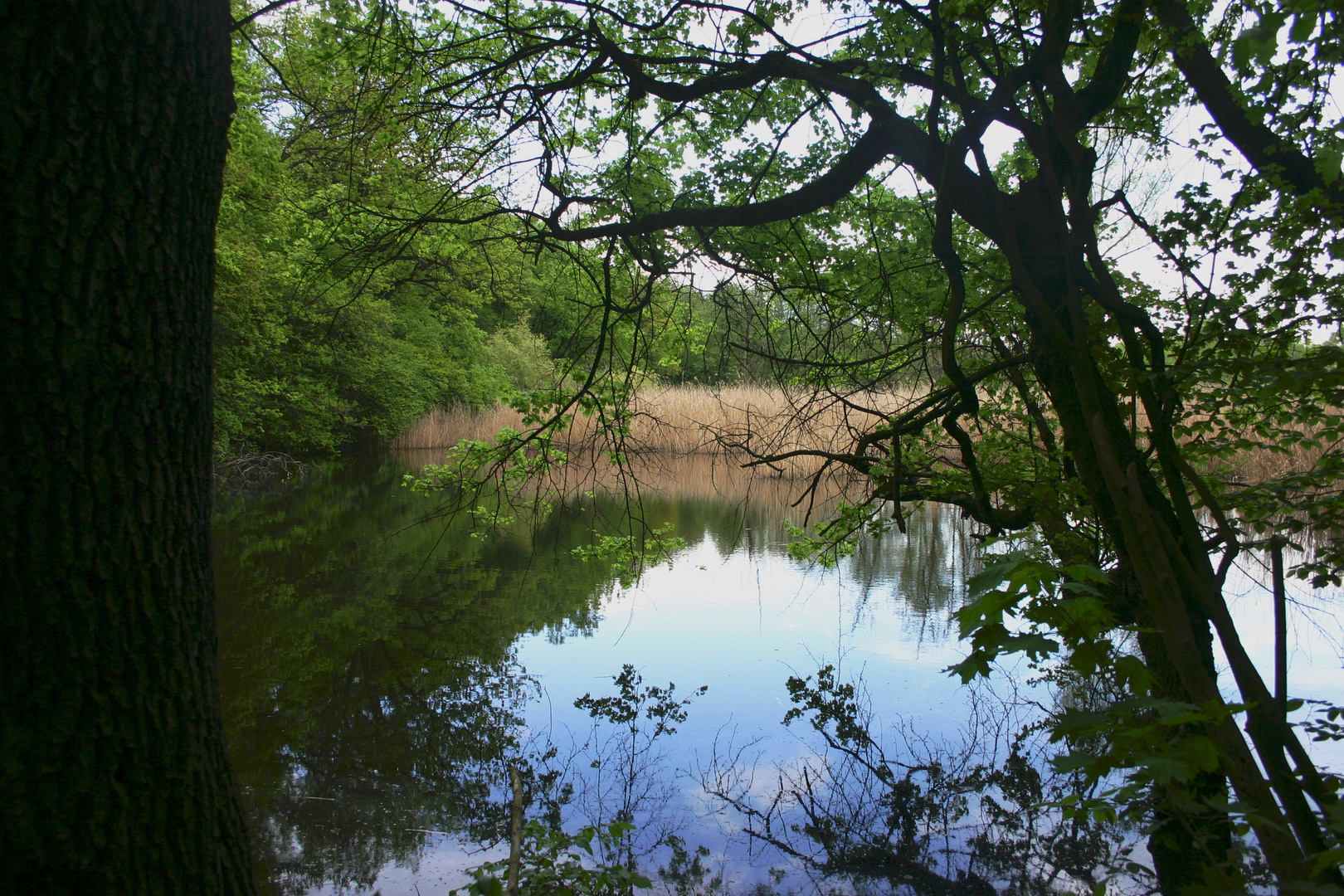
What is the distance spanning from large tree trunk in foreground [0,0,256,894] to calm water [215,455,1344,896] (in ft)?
7.93

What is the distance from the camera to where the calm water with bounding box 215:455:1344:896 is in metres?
3.96

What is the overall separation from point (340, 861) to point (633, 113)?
3.93 m

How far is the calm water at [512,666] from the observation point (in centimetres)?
396

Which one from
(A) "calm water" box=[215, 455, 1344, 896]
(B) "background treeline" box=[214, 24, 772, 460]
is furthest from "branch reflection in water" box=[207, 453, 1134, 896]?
(B) "background treeline" box=[214, 24, 772, 460]

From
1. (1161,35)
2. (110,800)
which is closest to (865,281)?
(1161,35)

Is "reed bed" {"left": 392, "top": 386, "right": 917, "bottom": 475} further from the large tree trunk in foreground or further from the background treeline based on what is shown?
the large tree trunk in foreground

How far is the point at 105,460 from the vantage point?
1350 mm

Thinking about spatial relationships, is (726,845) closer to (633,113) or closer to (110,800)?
(110,800)

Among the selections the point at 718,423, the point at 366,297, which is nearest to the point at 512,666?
the point at 718,423

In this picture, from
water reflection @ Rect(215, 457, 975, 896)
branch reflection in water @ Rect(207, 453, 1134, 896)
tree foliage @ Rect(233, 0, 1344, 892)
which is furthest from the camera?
water reflection @ Rect(215, 457, 975, 896)

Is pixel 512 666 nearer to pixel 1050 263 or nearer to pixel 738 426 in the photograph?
pixel 738 426

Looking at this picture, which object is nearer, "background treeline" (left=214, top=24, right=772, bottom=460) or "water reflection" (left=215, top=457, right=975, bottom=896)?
"water reflection" (left=215, top=457, right=975, bottom=896)

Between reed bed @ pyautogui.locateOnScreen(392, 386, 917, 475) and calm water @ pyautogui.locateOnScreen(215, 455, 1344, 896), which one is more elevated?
reed bed @ pyautogui.locateOnScreen(392, 386, 917, 475)

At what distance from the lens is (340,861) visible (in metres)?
3.61
